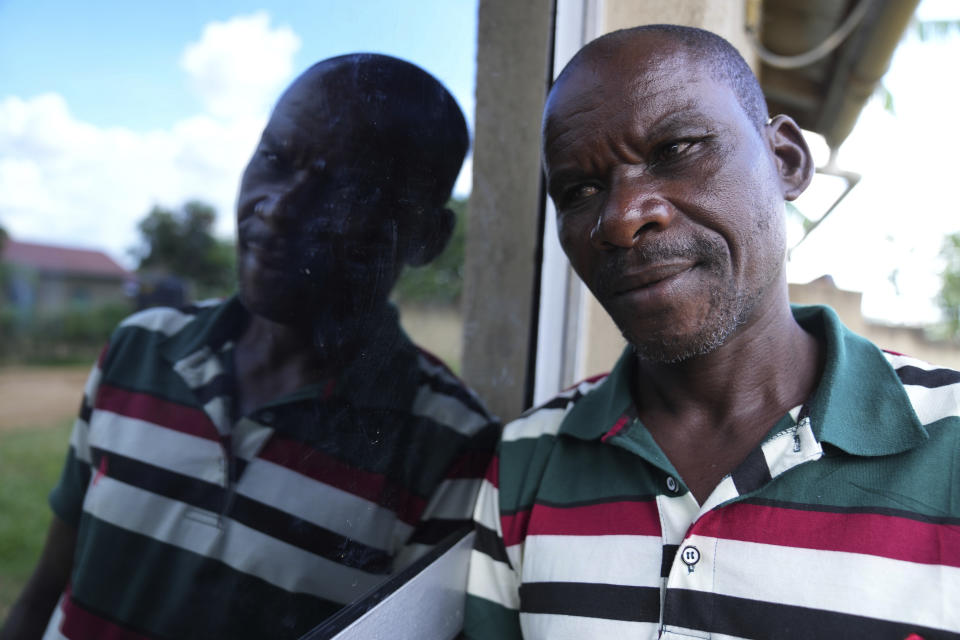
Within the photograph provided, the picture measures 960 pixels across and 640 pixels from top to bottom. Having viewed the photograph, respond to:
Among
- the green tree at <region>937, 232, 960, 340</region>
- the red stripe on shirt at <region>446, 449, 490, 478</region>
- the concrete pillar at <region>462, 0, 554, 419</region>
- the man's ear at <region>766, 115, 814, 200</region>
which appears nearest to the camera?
the man's ear at <region>766, 115, 814, 200</region>

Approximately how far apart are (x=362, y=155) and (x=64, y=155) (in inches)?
15.0

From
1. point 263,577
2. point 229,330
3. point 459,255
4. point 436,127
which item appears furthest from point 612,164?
point 263,577

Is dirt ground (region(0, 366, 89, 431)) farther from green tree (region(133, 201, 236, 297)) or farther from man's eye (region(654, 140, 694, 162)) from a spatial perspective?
man's eye (region(654, 140, 694, 162))

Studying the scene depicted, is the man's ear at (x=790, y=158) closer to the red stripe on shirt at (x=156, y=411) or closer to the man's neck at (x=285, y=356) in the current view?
the man's neck at (x=285, y=356)

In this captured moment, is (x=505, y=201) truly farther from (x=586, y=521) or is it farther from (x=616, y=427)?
(x=586, y=521)

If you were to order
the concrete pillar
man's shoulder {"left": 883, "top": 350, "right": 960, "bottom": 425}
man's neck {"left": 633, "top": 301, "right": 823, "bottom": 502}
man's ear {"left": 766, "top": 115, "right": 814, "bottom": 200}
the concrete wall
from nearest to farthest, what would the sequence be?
man's shoulder {"left": 883, "top": 350, "right": 960, "bottom": 425} → man's neck {"left": 633, "top": 301, "right": 823, "bottom": 502} → man's ear {"left": 766, "top": 115, "right": 814, "bottom": 200} → the concrete pillar → the concrete wall

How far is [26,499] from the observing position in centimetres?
97

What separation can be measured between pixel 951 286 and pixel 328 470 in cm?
1059

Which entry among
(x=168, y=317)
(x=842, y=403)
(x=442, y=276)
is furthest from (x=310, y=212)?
(x=842, y=403)

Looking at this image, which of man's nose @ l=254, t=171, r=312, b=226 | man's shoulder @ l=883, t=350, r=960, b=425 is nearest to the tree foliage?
man's nose @ l=254, t=171, r=312, b=226

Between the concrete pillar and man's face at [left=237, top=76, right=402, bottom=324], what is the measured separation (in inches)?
19.1

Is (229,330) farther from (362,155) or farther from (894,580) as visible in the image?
(894,580)

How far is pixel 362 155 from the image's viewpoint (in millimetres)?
950

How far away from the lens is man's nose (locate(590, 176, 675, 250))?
955 millimetres
